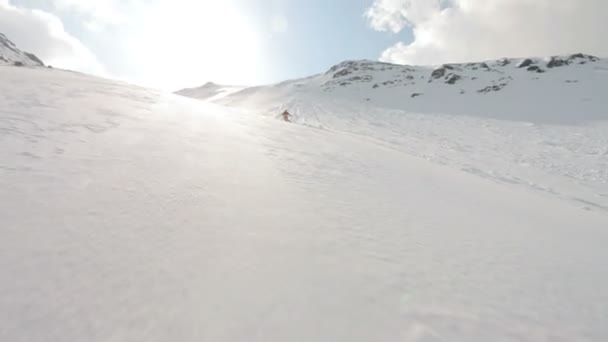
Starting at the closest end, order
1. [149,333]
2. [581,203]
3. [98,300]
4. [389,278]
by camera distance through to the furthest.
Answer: [149,333]
[98,300]
[389,278]
[581,203]

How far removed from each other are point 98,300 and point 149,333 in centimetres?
33

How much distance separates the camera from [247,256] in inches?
75.9

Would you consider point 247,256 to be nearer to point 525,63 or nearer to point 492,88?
point 492,88

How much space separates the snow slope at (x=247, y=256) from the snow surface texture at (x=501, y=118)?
5266 mm

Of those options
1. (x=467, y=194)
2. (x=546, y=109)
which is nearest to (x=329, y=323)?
(x=467, y=194)

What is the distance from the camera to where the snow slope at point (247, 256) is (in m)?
1.40

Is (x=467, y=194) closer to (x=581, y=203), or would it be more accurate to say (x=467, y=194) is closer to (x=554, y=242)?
(x=554, y=242)

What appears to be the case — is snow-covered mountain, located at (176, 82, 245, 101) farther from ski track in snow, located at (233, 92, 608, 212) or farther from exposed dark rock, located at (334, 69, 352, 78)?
ski track in snow, located at (233, 92, 608, 212)

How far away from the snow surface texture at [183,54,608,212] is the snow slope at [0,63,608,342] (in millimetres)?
5266

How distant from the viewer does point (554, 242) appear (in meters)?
3.09

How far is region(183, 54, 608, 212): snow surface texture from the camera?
29.5 feet

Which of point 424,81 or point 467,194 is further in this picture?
point 424,81

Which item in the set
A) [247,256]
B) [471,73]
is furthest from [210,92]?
[247,256]

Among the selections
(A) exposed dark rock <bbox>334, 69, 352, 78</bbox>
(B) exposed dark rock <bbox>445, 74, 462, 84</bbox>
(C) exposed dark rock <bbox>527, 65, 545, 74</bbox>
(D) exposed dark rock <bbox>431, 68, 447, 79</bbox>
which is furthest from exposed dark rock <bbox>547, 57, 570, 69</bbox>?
(A) exposed dark rock <bbox>334, 69, 352, 78</bbox>
